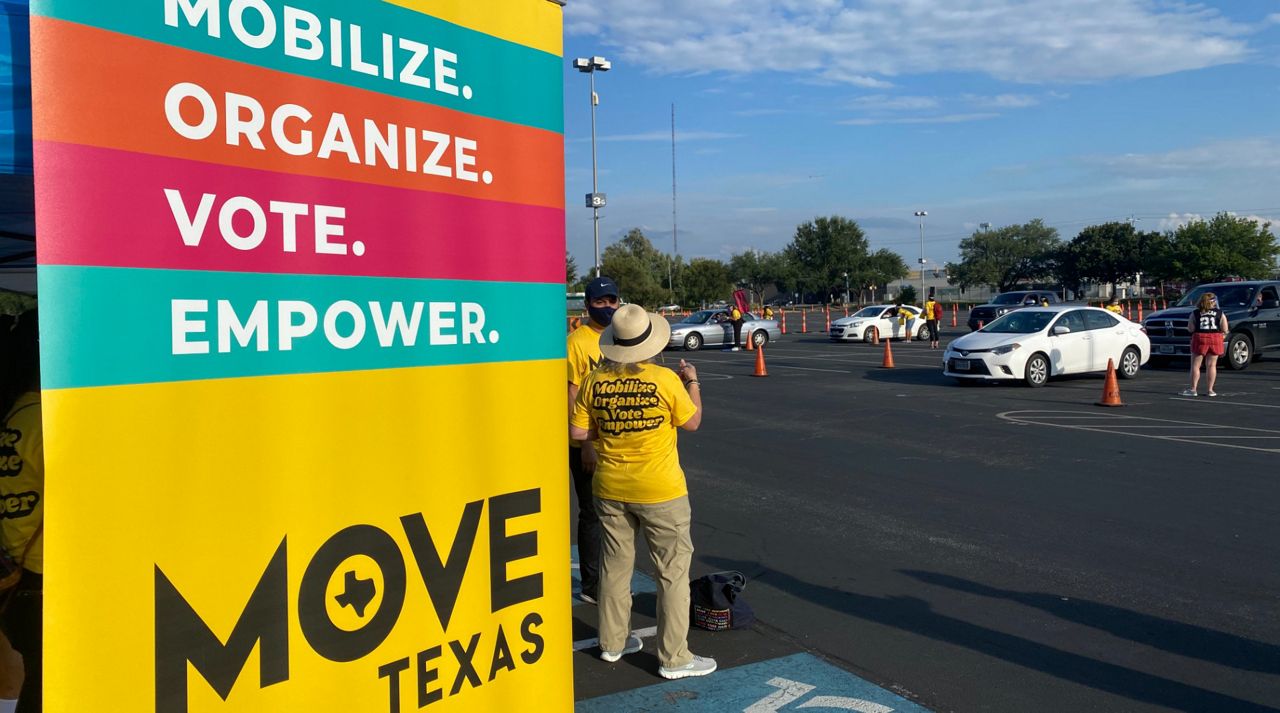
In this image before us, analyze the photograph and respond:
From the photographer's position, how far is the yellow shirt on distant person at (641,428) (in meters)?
4.48

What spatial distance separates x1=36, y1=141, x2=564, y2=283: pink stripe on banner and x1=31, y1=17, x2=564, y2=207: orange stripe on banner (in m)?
0.03

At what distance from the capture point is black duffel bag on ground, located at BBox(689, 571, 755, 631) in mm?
5199

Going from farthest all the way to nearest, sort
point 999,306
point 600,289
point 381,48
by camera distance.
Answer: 1. point 999,306
2. point 600,289
3. point 381,48

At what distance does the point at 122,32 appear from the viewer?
1.99 metres

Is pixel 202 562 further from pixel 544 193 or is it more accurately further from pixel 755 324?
pixel 755 324

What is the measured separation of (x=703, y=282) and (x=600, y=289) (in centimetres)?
8612

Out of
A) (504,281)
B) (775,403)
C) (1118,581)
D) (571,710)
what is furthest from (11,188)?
(775,403)

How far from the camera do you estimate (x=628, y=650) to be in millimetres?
4926

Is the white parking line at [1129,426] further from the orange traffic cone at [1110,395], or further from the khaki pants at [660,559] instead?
the khaki pants at [660,559]

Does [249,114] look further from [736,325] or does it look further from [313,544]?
[736,325]

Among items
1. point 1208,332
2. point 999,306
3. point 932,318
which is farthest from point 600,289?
point 999,306

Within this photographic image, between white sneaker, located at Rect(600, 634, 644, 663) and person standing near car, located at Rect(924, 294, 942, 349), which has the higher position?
person standing near car, located at Rect(924, 294, 942, 349)

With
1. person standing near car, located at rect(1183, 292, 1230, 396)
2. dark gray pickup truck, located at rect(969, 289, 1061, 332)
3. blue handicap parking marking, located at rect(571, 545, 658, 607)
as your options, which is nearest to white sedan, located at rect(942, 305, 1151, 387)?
person standing near car, located at rect(1183, 292, 1230, 396)

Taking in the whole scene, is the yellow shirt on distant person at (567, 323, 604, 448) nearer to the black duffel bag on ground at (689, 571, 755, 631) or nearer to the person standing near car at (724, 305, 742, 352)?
the black duffel bag on ground at (689, 571, 755, 631)
